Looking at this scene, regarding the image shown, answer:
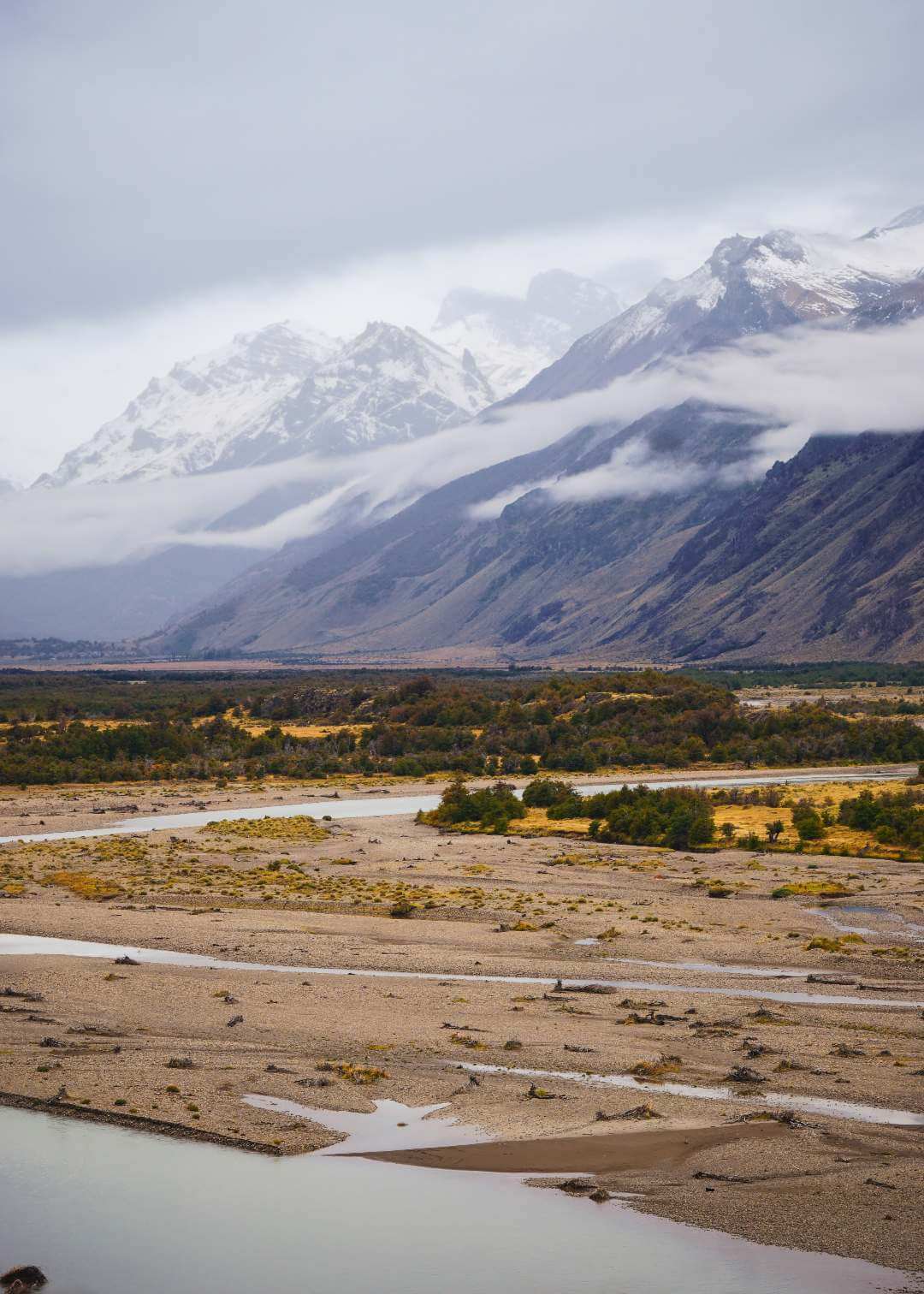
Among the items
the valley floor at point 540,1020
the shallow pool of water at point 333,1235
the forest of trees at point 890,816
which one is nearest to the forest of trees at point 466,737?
the forest of trees at point 890,816

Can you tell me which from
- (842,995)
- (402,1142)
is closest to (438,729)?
(842,995)

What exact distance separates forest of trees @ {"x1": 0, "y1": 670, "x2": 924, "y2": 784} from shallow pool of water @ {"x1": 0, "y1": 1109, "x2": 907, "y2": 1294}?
76.3 m

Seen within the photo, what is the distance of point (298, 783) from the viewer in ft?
329

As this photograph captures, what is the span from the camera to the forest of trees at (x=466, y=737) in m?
107

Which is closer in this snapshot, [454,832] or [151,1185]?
[151,1185]

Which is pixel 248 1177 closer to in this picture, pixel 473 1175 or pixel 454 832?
pixel 473 1175

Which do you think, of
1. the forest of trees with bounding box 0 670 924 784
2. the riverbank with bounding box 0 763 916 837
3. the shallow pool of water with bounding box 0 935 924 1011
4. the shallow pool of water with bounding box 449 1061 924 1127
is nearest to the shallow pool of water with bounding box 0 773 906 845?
the riverbank with bounding box 0 763 916 837

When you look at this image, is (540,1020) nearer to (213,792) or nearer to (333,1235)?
(333,1235)

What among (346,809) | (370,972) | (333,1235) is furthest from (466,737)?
(333,1235)

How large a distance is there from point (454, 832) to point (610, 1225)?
48.4 metres

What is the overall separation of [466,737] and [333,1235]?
96672mm

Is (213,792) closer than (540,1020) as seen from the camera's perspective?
No

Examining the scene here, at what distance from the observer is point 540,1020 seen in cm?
3397

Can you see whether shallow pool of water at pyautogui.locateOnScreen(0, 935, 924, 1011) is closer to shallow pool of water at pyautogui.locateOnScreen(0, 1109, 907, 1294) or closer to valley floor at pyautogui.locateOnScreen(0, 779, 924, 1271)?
valley floor at pyautogui.locateOnScreen(0, 779, 924, 1271)
